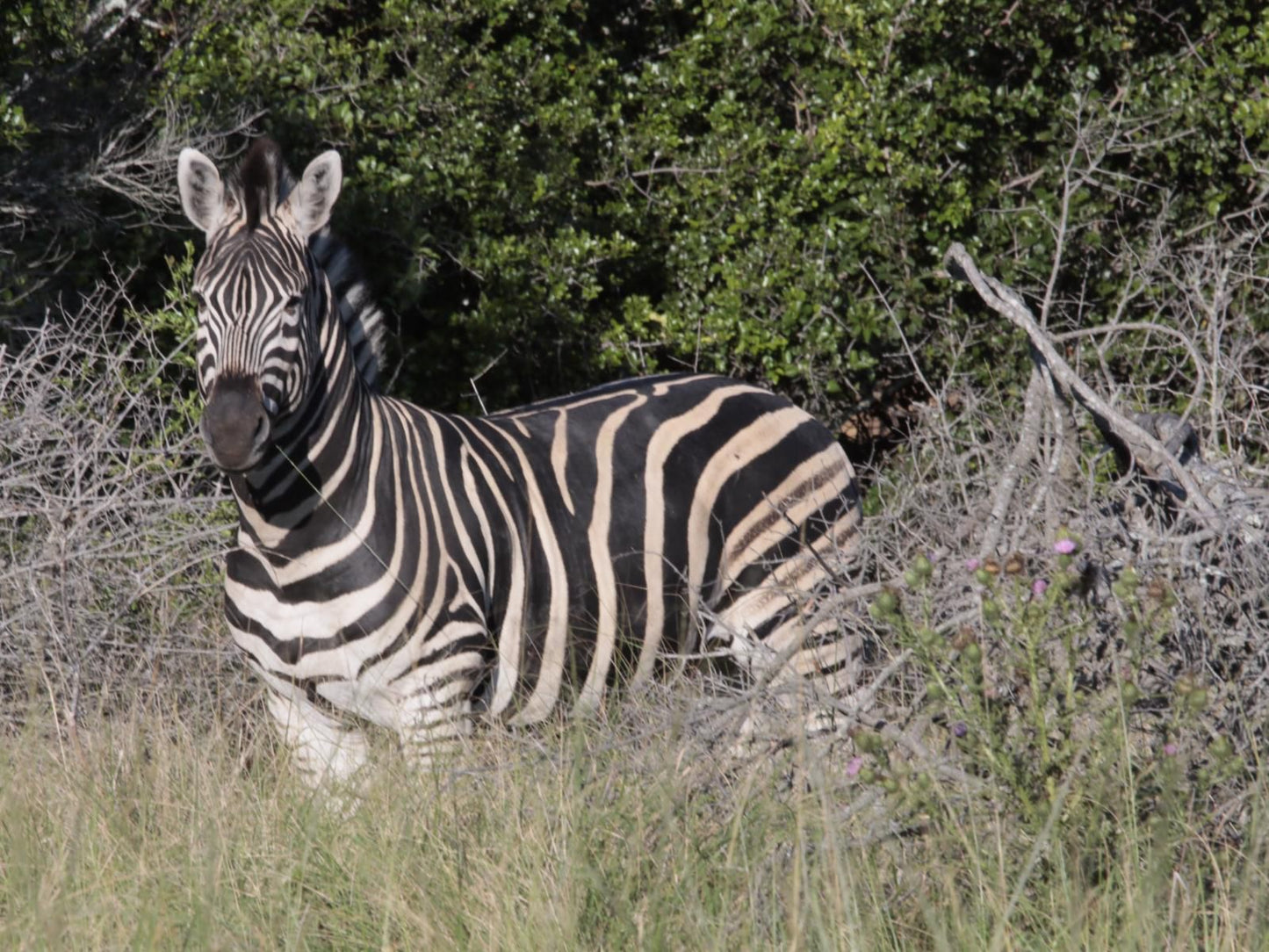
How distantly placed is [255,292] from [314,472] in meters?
0.54

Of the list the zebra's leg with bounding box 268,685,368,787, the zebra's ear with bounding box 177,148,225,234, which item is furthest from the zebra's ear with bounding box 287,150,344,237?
the zebra's leg with bounding box 268,685,368,787

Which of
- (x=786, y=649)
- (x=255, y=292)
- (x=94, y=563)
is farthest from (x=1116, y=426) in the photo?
(x=94, y=563)

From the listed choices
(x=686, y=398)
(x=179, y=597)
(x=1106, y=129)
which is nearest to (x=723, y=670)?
(x=686, y=398)

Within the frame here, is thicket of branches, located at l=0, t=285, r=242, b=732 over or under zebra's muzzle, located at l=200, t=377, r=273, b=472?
under

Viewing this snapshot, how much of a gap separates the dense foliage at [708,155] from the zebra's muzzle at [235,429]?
8.72 ft

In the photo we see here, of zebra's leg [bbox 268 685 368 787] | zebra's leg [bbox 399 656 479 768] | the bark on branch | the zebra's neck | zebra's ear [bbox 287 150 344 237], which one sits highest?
zebra's ear [bbox 287 150 344 237]

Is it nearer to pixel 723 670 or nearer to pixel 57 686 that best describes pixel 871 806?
pixel 723 670

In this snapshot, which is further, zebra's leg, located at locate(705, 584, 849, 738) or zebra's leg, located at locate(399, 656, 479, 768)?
zebra's leg, located at locate(399, 656, 479, 768)

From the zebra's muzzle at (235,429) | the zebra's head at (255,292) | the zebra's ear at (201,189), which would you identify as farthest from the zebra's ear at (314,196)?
the zebra's muzzle at (235,429)

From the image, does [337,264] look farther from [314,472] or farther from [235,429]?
[235,429]

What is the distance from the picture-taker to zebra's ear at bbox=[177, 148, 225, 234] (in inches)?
176

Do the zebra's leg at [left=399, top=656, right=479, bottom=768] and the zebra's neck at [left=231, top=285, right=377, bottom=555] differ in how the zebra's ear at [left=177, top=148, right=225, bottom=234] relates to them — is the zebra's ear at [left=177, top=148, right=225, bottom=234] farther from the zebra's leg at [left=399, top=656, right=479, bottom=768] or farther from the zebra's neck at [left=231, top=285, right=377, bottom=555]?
the zebra's leg at [left=399, top=656, right=479, bottom=768]

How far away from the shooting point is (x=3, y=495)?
4.99 metres

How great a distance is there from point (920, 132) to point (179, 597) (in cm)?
376
